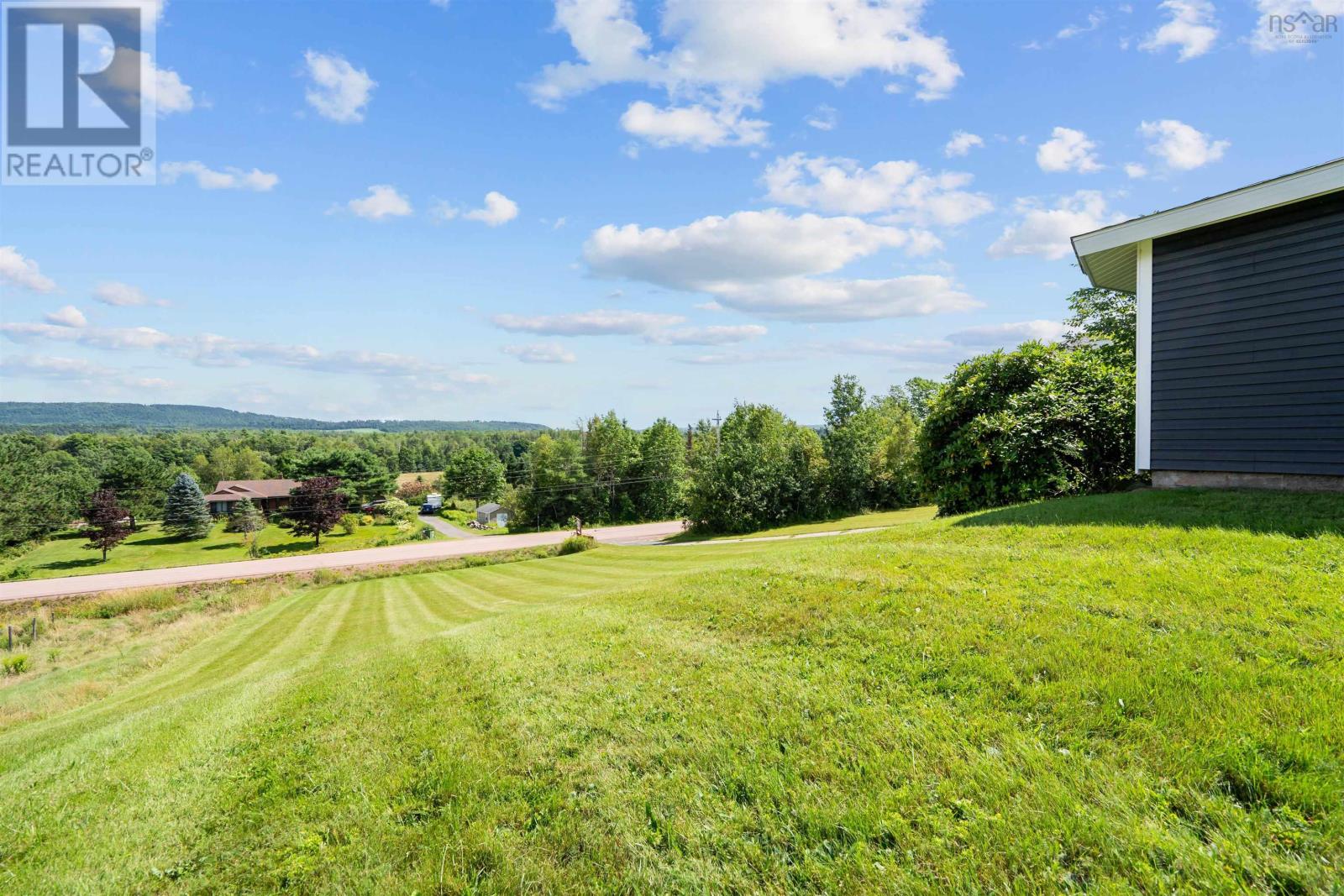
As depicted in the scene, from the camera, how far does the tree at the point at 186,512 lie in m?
45.3

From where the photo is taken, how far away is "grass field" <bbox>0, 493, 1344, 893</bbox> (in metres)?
2.17

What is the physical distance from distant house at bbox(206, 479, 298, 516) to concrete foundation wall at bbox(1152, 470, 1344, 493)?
64039 mm

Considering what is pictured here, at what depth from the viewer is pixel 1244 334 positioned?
7.82 metres

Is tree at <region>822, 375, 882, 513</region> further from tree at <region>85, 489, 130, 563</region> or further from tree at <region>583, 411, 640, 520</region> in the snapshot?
tree at <region>85, 489, 130, 563</region>

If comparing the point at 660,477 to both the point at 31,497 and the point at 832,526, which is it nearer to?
the point at 832,526

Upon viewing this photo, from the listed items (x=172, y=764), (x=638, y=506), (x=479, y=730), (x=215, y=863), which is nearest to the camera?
(x=215, y=863)

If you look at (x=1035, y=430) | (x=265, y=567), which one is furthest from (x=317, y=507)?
(x=1035, y=430)

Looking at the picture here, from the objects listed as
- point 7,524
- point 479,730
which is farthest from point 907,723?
point 7,524

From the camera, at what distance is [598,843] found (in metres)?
2.44

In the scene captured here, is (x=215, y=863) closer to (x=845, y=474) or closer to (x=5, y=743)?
(x=5, y=743)

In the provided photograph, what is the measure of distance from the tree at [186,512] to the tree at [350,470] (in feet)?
25.3

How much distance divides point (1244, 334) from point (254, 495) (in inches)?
2713

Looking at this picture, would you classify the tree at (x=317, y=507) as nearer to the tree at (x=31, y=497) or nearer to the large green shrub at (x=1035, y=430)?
the tree at (x=31, y=497)

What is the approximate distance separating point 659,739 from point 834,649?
1.62 m
